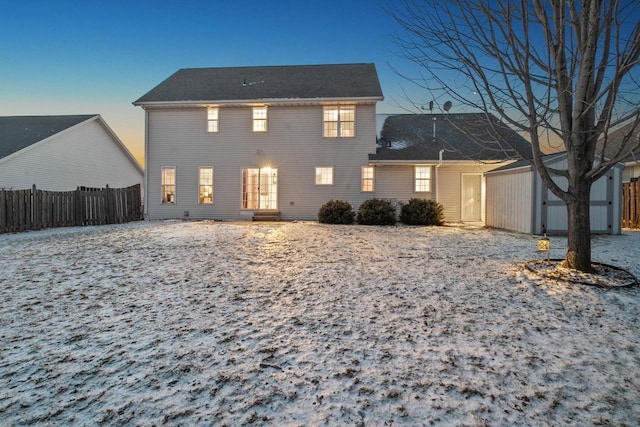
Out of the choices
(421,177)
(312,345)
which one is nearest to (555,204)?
(421,177)

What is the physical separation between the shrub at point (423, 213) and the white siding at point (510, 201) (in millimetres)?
2040

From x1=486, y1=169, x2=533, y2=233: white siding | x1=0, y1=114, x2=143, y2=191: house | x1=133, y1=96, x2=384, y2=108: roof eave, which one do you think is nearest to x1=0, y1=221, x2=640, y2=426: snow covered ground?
x1=486, y1=169, x2=533, y2=233: white siding

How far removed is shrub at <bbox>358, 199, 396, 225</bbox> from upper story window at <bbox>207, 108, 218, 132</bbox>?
322 inches

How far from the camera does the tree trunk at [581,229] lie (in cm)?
528

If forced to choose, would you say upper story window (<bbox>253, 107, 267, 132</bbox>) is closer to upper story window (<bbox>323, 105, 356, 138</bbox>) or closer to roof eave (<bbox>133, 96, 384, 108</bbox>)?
roof eave (<bbox>133, 96, 384, 108</bbox>)

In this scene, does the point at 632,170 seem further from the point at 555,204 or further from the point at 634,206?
the point at 555,204

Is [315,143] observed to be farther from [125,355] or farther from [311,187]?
[125,355]

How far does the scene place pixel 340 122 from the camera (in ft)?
50.1

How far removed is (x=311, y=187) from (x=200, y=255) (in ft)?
29.9

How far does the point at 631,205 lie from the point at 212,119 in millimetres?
18022

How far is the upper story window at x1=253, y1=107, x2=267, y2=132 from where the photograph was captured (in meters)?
15.6

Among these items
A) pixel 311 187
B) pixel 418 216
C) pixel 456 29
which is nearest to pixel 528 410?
pixel 456 29

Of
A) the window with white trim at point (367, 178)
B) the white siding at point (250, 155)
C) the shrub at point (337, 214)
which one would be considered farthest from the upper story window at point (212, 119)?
the window with white trim at point (367, 178)

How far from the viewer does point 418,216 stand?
13.0 metres
